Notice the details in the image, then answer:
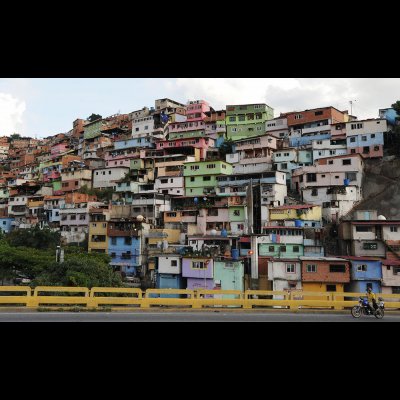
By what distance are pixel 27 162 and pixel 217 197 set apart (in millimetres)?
44255

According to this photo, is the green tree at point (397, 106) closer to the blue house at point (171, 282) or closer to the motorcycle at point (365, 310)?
the blue house at point (171, 282)

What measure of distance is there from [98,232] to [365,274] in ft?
68.0

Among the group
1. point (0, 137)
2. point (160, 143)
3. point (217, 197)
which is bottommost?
point (217, 197)

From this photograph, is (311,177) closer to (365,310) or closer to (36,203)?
(365,310)

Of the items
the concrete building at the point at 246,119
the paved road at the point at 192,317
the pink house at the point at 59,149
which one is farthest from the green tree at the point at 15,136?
the paved road at the point at 192,317

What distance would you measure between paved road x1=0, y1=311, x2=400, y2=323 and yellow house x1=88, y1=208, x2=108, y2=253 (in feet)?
72.4

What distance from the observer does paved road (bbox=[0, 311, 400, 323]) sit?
31.8ft

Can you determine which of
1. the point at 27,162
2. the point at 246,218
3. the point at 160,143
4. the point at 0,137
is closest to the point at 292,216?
the point at 246,218

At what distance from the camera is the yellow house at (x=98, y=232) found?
32250mm

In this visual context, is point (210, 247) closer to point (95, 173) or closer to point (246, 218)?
point (246, 218)

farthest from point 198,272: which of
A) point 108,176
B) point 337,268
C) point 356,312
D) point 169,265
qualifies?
point 108,176

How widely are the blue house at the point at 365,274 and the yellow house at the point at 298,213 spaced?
684 centimetres

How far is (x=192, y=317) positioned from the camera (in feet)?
33.9
